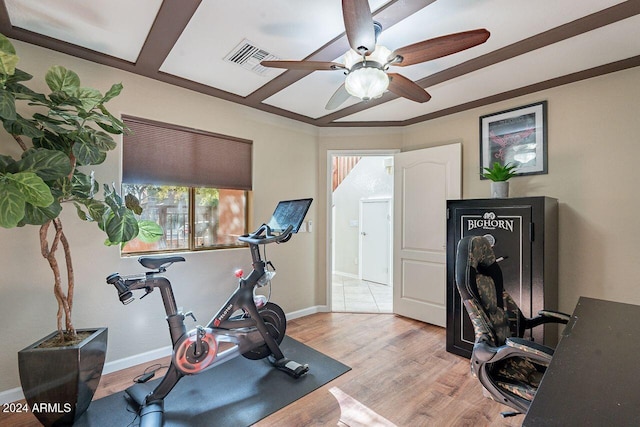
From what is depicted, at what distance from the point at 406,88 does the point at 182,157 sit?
2040 millimetres

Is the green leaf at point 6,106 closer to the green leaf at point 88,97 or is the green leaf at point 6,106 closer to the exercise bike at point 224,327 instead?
the green leaf at point 88,97

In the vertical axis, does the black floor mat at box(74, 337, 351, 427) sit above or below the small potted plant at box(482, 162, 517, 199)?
below

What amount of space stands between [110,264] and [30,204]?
92 cm

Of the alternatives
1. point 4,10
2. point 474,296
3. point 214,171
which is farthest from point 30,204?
point 474,296

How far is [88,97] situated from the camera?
184 centimetres

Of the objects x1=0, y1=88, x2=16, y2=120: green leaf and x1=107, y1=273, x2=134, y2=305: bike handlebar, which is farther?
x1=107, y1=273, x2=134, y2=305: bike handlebar

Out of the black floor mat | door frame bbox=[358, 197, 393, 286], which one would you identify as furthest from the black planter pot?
door frame bbox=[358, 197, 393, 286]

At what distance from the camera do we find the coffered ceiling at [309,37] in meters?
1.65

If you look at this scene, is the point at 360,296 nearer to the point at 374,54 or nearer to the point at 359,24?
the point at 374,54

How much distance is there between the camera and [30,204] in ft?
5.01

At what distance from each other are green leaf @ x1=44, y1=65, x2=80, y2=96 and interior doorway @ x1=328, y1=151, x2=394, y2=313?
378cm

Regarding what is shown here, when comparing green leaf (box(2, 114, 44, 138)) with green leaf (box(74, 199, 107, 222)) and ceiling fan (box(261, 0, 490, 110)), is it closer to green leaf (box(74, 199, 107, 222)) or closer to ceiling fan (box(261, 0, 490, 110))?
green leaf (box(74, 199, 107, 222))

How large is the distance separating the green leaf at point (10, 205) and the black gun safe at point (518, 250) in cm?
305

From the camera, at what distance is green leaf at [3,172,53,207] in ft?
4.54
